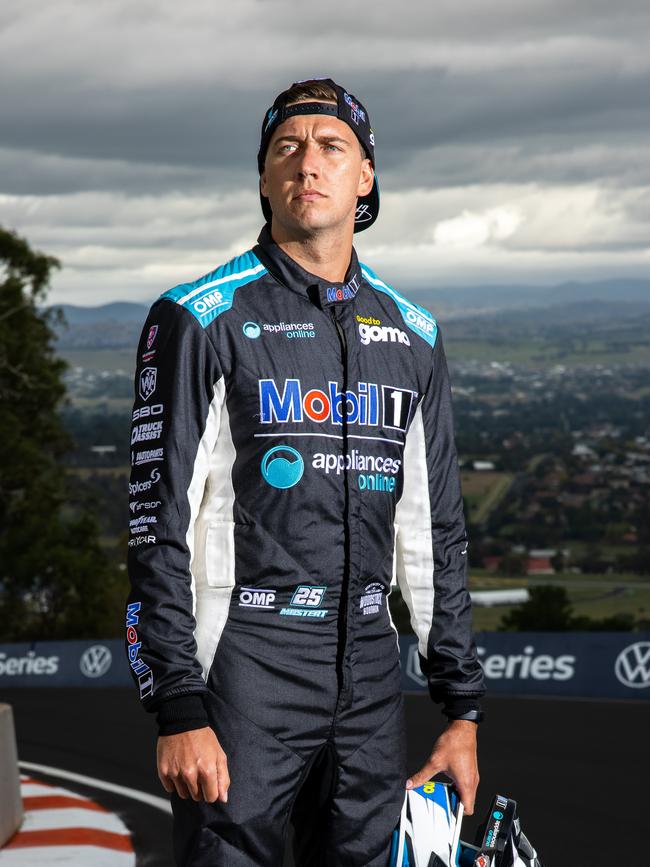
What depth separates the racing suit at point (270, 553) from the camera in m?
2.80

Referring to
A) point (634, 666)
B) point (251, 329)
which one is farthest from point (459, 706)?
point (634, 666)

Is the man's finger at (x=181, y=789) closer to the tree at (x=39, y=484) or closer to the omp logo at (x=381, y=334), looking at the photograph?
the omp logo at (x=381, y=334)

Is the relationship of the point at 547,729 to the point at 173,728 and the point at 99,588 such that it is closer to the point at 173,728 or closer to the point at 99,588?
the point at 173,728

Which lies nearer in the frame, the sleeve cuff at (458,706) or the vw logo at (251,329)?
the vw logo at (251,329)

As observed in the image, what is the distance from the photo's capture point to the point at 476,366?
302ft

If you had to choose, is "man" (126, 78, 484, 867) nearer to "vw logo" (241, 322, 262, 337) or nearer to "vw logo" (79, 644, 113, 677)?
"vw logo" (241, 322, 262, 337)

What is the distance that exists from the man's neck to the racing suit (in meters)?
0.04

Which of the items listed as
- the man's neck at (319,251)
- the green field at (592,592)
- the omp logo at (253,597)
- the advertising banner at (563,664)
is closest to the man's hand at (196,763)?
the omp logo at (253,597)

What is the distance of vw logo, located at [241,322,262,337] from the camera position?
2.94 metres

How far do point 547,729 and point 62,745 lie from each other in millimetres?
4158

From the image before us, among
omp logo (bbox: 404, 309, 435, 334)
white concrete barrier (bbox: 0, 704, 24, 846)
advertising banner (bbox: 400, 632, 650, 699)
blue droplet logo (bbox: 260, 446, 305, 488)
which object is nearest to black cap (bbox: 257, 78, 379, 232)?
omp logo (bbox: 404, 309, 435, 334)

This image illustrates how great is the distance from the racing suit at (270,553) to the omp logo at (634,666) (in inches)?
402

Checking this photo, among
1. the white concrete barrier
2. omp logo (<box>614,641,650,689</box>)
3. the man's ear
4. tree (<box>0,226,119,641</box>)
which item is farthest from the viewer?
tree (<box>0,226,119,641</box>)

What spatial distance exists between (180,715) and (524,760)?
7750 mm
